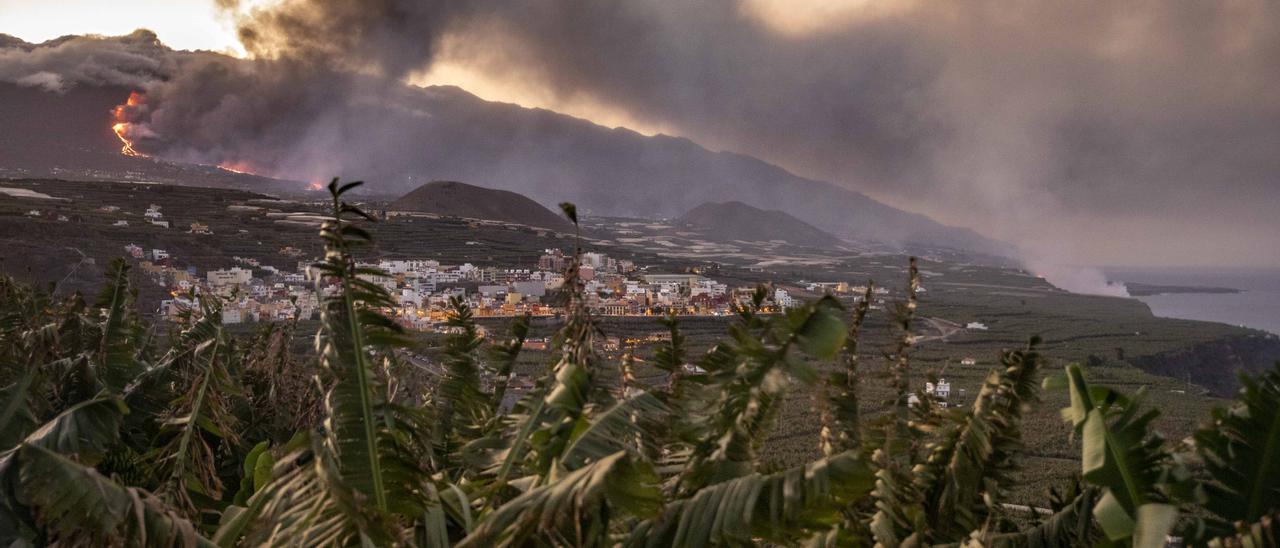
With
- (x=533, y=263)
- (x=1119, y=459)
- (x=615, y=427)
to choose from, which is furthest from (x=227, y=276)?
(x=1119, y=459)

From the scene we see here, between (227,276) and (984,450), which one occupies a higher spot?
(984,450)

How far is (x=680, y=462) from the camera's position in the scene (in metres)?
3.00

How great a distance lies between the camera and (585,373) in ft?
8.73

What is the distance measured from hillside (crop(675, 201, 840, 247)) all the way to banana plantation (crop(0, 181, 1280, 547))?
121362 mm

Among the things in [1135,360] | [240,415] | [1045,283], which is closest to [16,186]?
[240,415]

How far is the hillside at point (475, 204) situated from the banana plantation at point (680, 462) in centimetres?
7028

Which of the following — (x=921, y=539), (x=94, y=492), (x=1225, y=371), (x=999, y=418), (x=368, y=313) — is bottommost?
(x=1225, y=371)

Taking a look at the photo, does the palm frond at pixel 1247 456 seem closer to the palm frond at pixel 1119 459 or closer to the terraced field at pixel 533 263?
the palm frond at pixel 1119 459

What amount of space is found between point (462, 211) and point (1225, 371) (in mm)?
66743

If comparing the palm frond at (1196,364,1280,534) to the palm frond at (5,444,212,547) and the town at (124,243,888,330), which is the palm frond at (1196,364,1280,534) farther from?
the palm frond at (5,444,212,547)

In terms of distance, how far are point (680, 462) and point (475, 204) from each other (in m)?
78.7

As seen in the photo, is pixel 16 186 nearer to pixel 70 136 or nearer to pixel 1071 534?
pixel 70 136

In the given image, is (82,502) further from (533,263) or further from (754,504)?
(533,263)

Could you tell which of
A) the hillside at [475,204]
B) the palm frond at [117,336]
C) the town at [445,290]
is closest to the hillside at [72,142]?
the hillside at [475,204]
